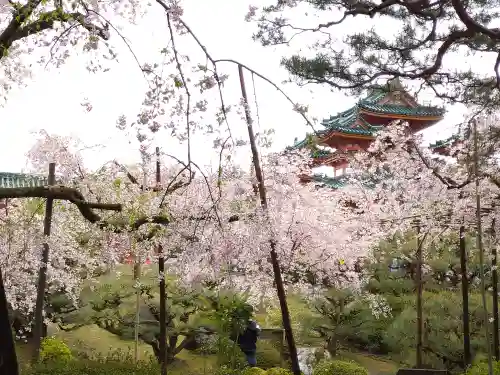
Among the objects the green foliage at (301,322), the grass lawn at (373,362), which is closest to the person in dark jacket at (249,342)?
the green foliage at (301,322)

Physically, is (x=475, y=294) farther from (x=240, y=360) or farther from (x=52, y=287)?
(x=52, y=287)

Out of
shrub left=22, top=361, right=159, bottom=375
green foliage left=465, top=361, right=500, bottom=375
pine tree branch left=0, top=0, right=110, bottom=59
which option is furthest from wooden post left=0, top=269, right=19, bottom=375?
green foliage left=465, top=361, right=500, bottom=375

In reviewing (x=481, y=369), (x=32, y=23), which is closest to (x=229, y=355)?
(x=481, y=369)

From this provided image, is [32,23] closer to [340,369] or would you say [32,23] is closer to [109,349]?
[340,369]

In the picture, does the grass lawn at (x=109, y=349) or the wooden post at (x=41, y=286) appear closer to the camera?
the wooden post at (x=41, y=286)

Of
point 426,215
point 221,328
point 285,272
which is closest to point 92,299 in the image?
point 221,328

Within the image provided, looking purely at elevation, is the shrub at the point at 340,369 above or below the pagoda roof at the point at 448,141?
below

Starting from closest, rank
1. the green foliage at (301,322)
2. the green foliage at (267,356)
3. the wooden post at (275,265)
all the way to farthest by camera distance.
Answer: the wooden post at (275,265) < the green foliage at (267,356) < the green foliage at (301,322)

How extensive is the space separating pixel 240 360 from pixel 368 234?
3986 millimetres

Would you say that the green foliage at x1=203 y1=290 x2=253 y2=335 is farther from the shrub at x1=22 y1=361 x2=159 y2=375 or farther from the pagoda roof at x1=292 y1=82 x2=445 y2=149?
the pagoda roof at x1=292 y1=82 x2=445 y2=149

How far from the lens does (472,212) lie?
10.4 meters

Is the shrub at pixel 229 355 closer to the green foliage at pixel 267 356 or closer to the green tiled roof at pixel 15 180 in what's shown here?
the green foliage at pixel 267 356

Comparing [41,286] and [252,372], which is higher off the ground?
[41,286]

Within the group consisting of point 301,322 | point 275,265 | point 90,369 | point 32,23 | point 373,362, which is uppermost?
point 32,23
